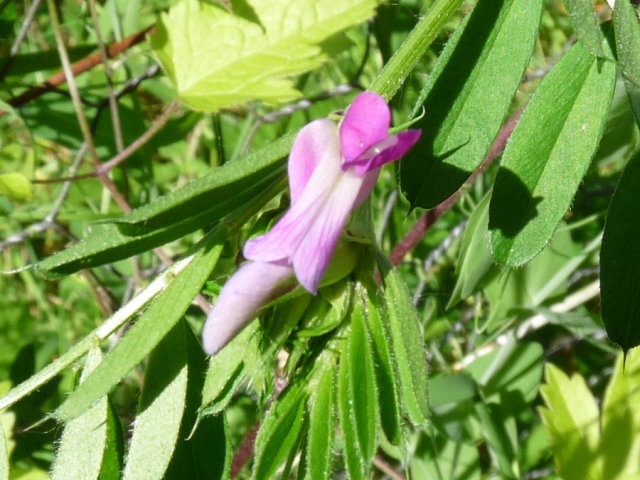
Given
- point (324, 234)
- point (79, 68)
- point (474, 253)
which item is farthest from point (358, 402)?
point (79, 68)

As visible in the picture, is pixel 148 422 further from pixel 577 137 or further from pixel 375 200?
pixel 375 200

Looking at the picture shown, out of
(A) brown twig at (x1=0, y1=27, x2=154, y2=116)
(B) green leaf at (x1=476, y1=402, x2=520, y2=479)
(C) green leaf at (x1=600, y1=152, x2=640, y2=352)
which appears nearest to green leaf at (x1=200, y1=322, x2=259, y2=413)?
(C) green leaf at (x1=600, y1=152, x2=640, y2=352)

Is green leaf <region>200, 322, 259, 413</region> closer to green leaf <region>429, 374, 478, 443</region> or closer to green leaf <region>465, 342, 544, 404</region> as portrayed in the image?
green leaf <region>429, 374, 478, 443</region>

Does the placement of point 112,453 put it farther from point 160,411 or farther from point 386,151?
point 386,151

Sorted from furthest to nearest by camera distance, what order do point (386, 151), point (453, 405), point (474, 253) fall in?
point (453, 405), point (474, 253), point (386, 151)

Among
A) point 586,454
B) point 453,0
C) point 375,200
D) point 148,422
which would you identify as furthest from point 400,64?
point 375,200

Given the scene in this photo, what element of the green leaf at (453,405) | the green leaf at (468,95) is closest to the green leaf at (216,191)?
the green leaf at (468,95)
